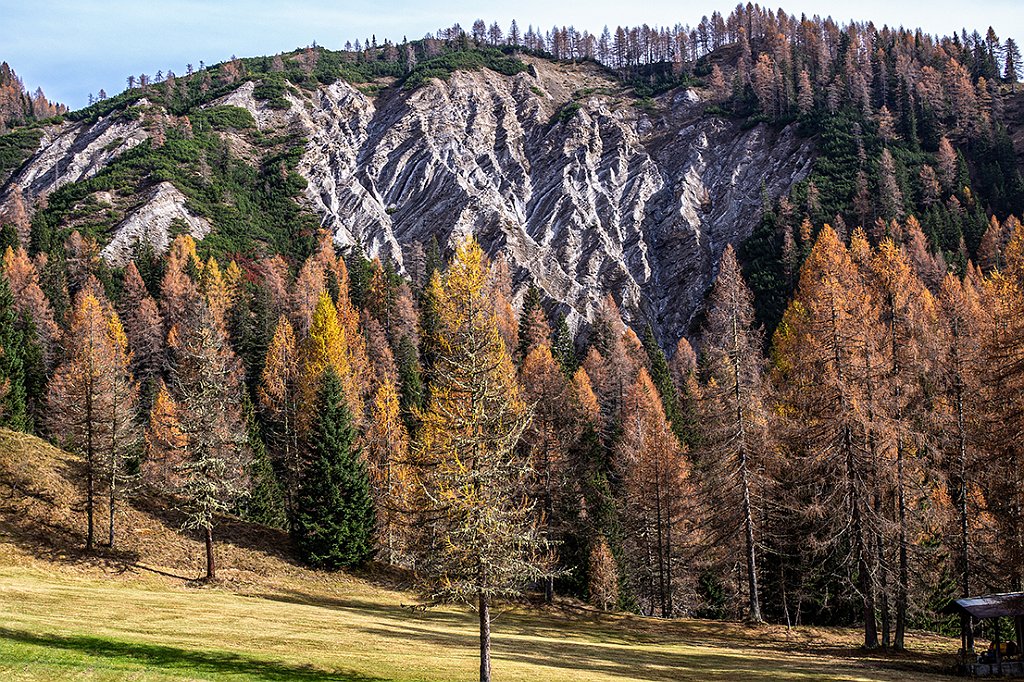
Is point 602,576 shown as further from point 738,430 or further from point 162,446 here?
point 162,446

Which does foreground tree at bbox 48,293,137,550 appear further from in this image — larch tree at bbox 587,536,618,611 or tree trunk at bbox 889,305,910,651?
tree trunk at bbox 889,305,910,651

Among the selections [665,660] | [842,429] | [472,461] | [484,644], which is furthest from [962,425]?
[484,644]

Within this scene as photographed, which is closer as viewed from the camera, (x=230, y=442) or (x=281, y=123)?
(x=230, y=442)

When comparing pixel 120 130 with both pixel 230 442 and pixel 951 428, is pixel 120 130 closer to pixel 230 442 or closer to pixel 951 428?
pixel 230 442


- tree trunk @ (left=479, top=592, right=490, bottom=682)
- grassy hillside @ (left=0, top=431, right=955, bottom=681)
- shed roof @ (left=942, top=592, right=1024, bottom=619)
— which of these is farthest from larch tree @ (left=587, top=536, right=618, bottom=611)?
tree trunk @ (left=479, top=592, right=490, bottom=682)

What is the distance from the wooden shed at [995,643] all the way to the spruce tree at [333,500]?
34964 mm

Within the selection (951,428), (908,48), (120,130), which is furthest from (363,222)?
(908,48)

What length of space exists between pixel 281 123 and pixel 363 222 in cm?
4914

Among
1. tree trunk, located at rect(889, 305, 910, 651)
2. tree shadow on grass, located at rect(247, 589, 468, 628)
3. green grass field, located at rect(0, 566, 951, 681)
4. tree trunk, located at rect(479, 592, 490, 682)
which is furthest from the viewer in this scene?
tree shadow on grass, located at rect(247, 589, 468, 628)

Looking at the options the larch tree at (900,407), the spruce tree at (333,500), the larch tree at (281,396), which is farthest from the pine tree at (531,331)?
the larch tree at (900,407)

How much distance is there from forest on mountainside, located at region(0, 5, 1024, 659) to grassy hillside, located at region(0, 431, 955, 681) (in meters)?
2.81

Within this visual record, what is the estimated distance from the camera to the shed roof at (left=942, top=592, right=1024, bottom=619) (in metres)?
25.2

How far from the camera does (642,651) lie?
30500 mm

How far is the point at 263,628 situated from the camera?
27359mm
